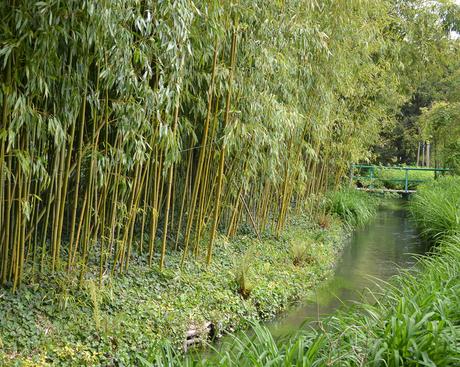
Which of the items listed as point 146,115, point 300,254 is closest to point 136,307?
point 146,115

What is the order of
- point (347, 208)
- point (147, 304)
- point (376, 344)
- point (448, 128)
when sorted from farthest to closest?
point (448, 128) < point (347, 208) < point (147, 304) < point (376, 344)

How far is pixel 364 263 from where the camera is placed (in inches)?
305

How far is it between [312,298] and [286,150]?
2080 mm

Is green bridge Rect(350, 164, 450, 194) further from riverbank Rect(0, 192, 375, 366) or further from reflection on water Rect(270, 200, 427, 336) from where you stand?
riverbank Rect(0, 192, 375, 366)

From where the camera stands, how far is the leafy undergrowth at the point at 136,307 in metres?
3.61

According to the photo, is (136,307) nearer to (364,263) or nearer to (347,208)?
(364,263)

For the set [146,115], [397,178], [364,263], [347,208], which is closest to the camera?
[146,115]

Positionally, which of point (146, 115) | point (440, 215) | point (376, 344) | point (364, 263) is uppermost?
point (146, 115)

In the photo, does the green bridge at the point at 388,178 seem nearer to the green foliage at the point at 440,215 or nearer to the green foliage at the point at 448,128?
the green foliage at the point at 448,128

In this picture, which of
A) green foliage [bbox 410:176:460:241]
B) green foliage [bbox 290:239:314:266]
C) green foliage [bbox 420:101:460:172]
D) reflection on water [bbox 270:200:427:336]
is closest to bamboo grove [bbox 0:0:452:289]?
green foliage [bbox 290:239:314:266]

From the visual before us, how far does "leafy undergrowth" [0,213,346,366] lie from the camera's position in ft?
11.8

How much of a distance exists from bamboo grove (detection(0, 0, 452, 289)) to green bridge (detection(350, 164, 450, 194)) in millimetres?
9620

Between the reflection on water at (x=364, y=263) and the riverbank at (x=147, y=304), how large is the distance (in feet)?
0.67

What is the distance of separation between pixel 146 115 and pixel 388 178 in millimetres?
15279
